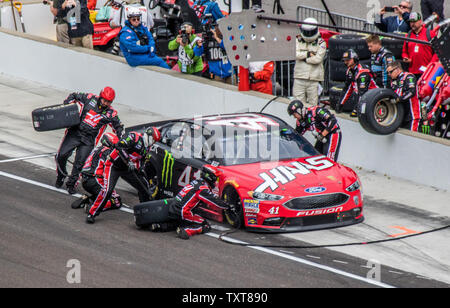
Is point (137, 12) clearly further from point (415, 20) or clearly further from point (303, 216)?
point (303, 216)

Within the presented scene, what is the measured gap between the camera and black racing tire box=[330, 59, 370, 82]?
16.7 metres

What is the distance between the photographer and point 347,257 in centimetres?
1106

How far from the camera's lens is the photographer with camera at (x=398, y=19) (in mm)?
16688

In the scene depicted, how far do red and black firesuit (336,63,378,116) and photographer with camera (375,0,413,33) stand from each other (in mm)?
2318

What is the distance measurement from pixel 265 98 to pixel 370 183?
308cm

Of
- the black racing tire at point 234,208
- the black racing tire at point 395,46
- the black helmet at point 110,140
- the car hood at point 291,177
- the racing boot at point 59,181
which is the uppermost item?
the black racing tire at point 395,46

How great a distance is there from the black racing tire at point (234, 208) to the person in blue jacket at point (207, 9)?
7572 millimetres

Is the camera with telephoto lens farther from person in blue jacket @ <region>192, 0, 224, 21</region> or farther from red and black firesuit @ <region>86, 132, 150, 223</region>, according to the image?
red and black firesuit @ <region>86, 132, 150, 223</region>

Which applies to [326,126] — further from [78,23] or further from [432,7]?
[78,23]

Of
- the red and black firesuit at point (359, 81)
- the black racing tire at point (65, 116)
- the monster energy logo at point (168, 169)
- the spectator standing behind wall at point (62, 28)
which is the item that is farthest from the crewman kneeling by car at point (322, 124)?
the spectator standing behind wall at point (62, 28)

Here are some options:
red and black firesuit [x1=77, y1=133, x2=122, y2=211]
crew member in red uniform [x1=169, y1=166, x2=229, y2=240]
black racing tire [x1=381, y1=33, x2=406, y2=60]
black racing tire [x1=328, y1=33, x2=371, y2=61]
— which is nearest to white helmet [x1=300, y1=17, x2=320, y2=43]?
black racing tire [x1=328, y1=33, x2=371, y2=61]

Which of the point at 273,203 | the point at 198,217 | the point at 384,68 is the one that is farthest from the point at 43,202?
the point at 384,68

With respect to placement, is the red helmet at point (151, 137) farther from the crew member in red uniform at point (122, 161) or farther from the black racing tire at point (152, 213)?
the black racing tire at point (152, 213)

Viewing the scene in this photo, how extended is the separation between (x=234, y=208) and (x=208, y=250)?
0.95 metres
